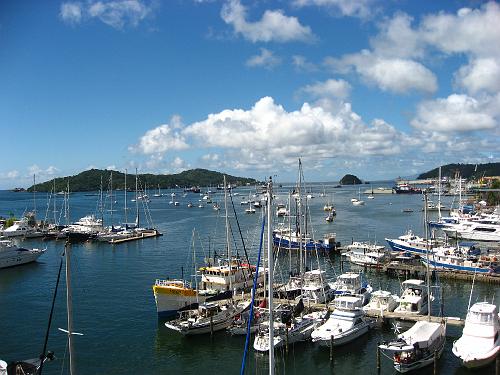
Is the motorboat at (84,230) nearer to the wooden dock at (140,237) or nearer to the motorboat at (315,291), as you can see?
the wooden dock at (140,237)

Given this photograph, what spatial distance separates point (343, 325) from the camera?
35.0 m

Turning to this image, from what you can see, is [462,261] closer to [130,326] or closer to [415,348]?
[415,348]

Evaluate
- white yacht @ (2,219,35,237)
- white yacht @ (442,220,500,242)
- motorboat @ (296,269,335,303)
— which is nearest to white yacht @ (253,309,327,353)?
motorboat @ (296,269,335,303)

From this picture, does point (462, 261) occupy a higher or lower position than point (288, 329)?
higher

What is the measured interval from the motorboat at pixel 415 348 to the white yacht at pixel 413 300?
6605 millimetres

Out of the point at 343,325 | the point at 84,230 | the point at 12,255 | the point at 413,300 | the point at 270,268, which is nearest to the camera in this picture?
the point at 270,268

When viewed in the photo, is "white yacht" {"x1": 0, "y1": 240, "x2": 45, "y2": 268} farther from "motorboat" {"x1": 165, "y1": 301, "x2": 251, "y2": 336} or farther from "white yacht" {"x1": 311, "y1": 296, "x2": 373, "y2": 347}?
"white yacht" {"x1": 311, "y1": 296, "x2": 373, "y2": 347}

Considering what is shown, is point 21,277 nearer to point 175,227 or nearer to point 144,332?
point 144,332

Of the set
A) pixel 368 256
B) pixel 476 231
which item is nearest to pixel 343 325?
pixel 368 256

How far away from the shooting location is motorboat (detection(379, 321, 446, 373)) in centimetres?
2973

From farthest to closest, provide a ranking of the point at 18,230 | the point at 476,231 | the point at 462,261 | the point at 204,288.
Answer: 1. the point at 18,230
2. the point at 476,231
3. the point at 462,261
4. the point at 204,288

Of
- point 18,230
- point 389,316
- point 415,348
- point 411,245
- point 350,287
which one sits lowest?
point 389,316

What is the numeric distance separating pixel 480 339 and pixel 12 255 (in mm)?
62678

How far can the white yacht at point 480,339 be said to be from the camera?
96.4ft
